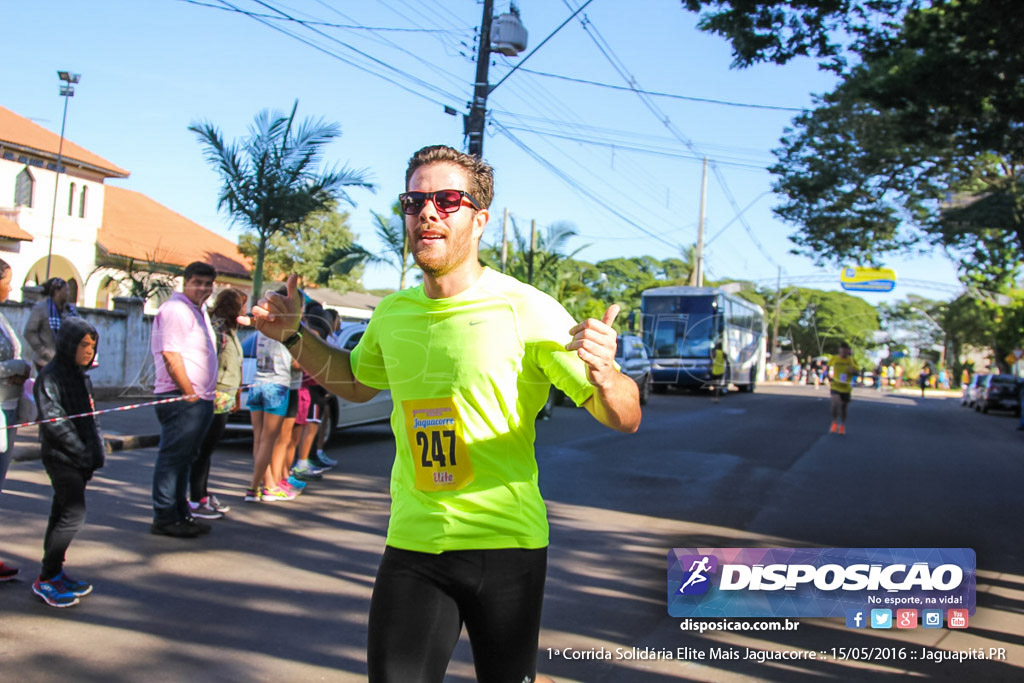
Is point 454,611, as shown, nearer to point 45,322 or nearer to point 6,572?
point 6,572

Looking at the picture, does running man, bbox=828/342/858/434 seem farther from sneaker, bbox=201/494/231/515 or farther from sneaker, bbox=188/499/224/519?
sneaker, bbox=188/499/224/519

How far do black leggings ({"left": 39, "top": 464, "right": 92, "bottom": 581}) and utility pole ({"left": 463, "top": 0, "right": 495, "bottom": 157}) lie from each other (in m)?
9.40

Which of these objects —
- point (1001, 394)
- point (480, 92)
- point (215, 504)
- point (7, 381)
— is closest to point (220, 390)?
point (215, 504)

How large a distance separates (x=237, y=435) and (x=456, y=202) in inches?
392

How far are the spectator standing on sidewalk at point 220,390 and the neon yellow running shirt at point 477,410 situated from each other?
4.80 m

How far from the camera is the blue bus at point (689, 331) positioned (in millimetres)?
27906

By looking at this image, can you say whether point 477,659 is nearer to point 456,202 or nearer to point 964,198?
point 456,202

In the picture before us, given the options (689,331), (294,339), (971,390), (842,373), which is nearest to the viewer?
(294,339)

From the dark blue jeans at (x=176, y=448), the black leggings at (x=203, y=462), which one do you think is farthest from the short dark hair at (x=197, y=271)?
the black leggings at (x=203, y=462)

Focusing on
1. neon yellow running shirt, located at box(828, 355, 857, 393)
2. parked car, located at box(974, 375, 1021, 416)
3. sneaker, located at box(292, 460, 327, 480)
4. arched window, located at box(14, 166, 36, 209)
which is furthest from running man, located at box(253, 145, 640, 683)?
parked car, located at box(974, 375, 1021, 416)

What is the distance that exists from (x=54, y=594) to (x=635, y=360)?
20.7 metres

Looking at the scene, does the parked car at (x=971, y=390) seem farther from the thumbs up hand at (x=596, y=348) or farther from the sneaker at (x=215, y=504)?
the thumbs up hand at (x=596, y=348)

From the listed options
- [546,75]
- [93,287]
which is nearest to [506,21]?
[546,75]

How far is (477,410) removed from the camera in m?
2.40
